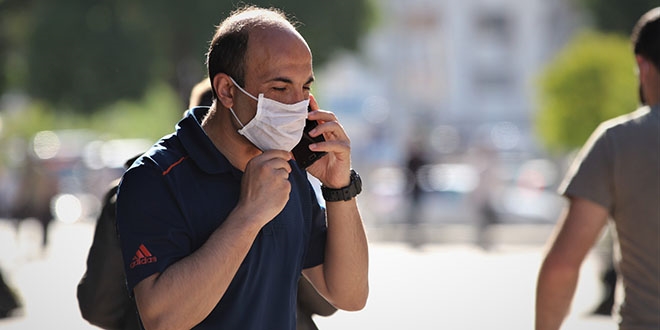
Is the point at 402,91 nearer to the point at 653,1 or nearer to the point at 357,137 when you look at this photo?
the point at 357,137

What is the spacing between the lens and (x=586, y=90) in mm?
23219

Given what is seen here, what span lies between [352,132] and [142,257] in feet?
210

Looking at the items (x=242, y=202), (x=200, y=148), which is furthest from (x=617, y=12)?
(x=242, y=202)

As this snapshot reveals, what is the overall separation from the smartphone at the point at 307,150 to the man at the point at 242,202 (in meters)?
0.03

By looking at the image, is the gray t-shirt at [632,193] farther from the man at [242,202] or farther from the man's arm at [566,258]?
the man at [242,202]

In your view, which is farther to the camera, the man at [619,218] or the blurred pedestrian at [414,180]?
the blurred pedestrian at [414,180]

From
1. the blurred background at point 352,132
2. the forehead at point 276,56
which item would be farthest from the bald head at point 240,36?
the blurred background at point 352,132

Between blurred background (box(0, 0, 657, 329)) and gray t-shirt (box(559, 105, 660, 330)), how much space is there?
1294mm

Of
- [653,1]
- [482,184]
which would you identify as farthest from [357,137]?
[482,184]

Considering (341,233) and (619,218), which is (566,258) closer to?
(619,218)

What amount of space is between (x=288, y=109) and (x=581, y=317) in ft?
30.1

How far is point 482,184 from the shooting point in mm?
20609

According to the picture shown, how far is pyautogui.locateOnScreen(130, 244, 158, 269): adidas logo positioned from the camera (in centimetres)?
289

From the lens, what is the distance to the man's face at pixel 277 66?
3090mm
